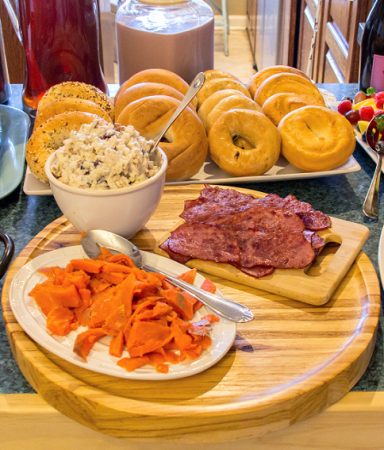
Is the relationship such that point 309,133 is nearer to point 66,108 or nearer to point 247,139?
point 247,139

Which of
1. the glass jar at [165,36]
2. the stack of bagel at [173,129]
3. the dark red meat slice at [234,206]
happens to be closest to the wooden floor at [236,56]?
the glass jar at [165,36]

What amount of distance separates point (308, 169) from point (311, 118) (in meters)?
0.09

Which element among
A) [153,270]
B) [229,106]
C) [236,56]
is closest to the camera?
[153,270]

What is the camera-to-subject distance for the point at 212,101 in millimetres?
1158

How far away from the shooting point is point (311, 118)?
1076 mm

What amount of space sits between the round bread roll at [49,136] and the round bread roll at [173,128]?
0.09 meters

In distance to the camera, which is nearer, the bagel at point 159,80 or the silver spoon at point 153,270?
the silver spoon at point 153,270

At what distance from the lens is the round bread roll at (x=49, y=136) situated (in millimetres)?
991

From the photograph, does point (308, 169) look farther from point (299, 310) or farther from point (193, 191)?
point (299, 310)

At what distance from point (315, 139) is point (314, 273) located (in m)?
0.31

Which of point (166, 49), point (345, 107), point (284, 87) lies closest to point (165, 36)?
point (166, 49)

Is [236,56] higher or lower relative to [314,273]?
lower

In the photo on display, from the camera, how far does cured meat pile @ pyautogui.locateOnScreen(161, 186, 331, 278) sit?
805 mm

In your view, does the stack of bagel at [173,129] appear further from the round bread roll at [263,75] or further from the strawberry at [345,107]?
the strawberry at [345,107]
